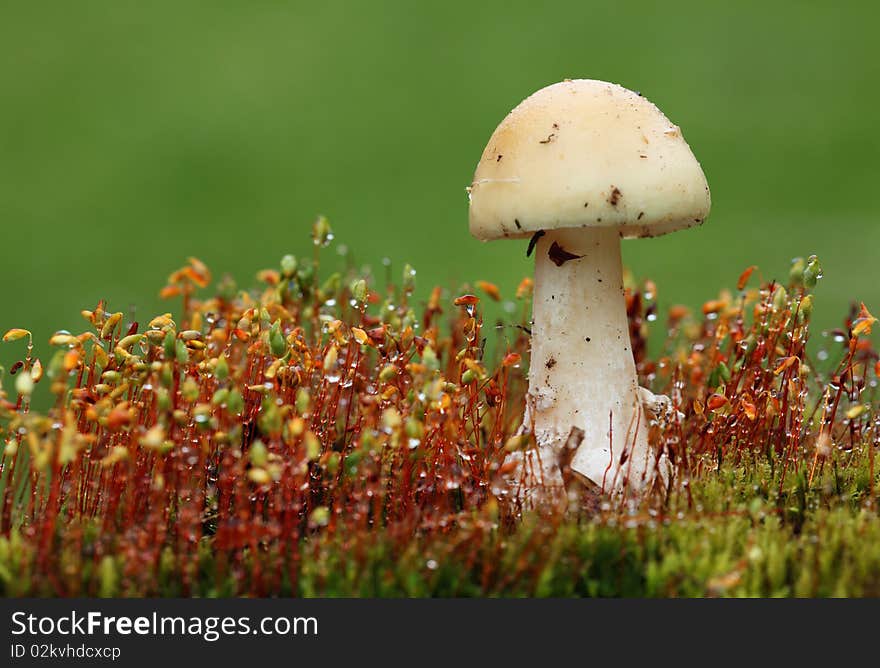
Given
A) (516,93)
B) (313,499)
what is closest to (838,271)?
(516,93)

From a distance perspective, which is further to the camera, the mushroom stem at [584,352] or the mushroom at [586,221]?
the mushroom stem at [584,352]

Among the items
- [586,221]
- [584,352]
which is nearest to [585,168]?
[586,221]

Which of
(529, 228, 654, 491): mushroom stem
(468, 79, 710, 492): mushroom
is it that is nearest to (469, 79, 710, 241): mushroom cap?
(468, 79, 710, 492): mushroom

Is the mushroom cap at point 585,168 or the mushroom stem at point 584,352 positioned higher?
the mushroom cap at point 585,168

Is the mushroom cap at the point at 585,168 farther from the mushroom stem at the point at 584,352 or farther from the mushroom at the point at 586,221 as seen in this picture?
the mushroom stem at the point at 584,352

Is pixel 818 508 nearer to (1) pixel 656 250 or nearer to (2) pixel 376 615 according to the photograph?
(2) pixel 376 615

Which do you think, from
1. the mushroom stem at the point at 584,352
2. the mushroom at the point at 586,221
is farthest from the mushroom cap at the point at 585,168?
the mushroom stem at the point at 584,352

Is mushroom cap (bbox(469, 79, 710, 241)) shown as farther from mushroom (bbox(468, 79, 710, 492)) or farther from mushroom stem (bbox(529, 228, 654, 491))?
mushroom stem (bbox(529, 228, 654, 491))

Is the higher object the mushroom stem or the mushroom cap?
the mushroom cap

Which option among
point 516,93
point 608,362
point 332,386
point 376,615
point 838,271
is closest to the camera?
point 376,615
